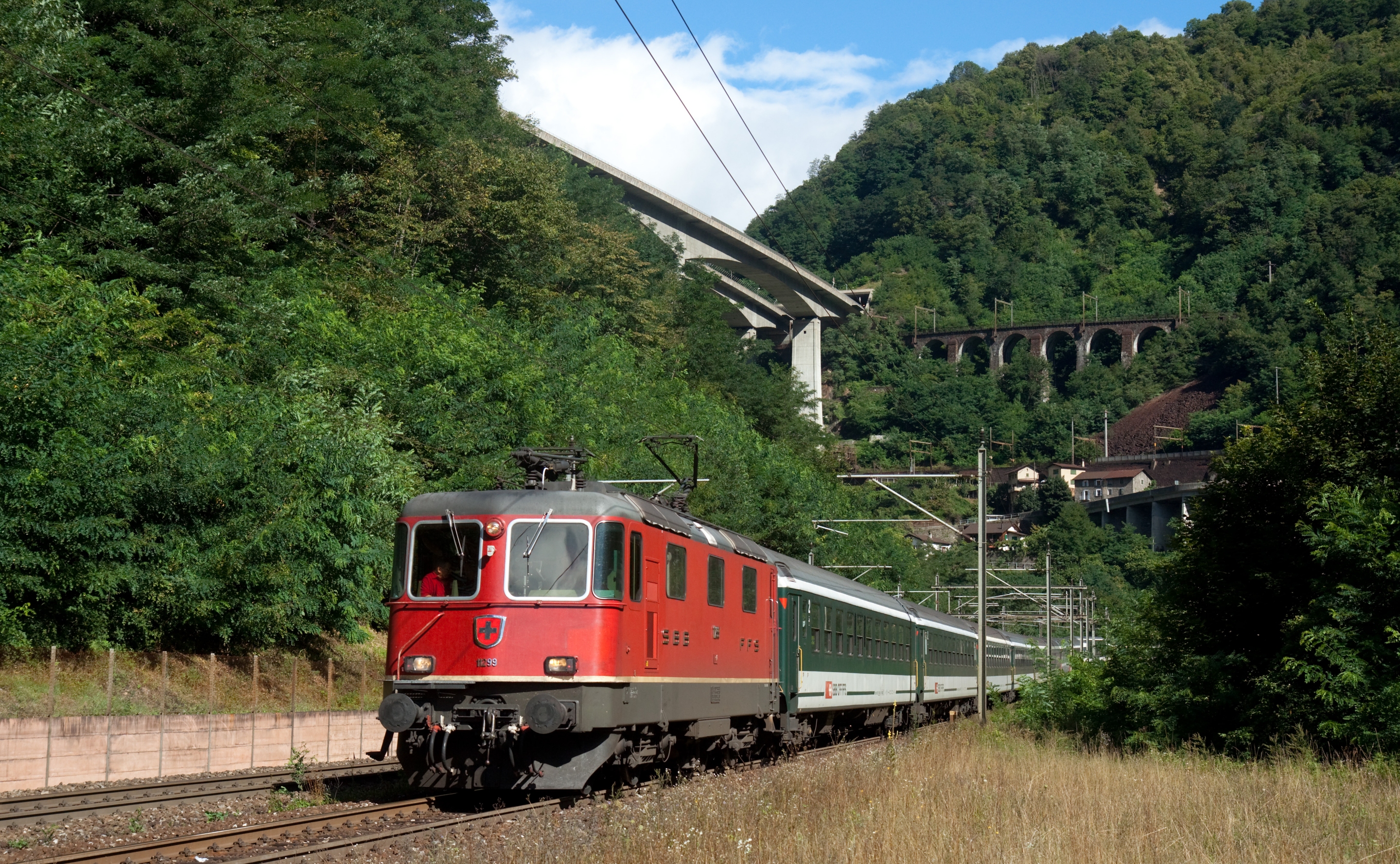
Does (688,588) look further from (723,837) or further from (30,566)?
(30,566)

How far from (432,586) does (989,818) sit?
20.6 ft

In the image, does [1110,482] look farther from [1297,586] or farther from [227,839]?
[227,839]

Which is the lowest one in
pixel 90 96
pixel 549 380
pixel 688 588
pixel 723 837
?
pixel 723 837

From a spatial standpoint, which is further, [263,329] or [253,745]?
[263,329]

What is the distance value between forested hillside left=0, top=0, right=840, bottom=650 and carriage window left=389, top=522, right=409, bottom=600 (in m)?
5.79

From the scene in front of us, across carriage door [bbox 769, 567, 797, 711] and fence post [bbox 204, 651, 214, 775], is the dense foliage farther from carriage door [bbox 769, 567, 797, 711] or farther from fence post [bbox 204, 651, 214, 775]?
fence post [bbox 204, 651, 214, 775]

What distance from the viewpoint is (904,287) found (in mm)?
190500

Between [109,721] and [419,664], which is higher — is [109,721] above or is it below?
below

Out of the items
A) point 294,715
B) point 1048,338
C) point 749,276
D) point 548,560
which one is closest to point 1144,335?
point 1048,338

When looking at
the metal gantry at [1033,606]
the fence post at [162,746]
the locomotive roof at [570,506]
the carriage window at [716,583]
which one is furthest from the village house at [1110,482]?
the fence post at [162,746]

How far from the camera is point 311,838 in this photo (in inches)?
466

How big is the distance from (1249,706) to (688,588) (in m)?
8.74

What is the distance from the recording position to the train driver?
14.3 meters

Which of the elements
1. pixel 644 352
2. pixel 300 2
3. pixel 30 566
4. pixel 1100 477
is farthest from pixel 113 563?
pixel 1100 477
